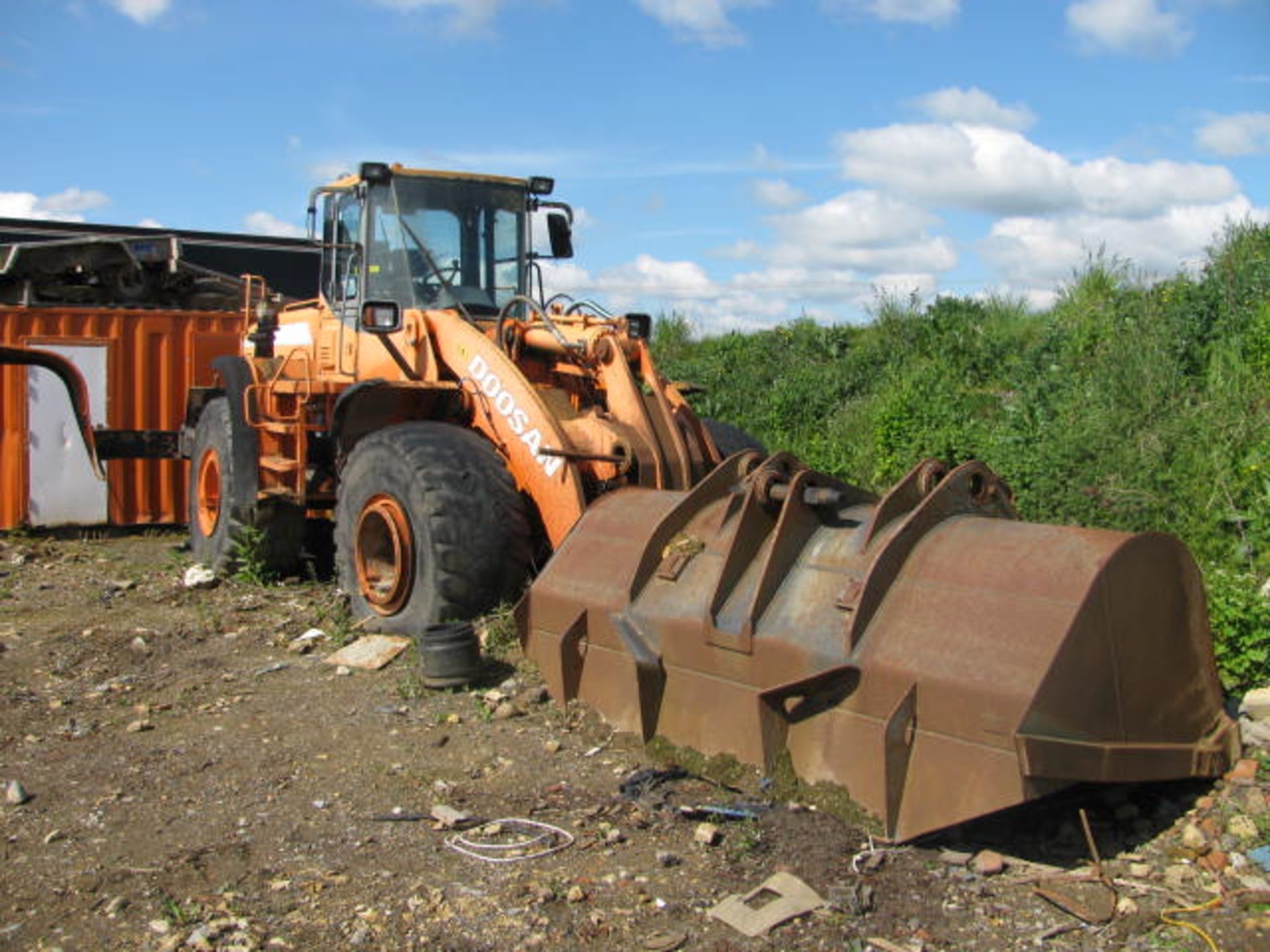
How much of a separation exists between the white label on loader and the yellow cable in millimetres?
3595

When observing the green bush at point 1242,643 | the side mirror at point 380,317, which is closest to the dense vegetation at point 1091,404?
the green bush at point 1242,643

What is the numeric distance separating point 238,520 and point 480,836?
4887 millimetres

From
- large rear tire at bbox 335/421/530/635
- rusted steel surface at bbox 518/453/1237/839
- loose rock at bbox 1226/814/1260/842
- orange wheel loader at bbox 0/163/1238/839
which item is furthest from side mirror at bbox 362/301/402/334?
loose rock at bbox 1226/814/1260/842

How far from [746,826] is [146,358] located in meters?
9.28

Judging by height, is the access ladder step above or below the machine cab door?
below

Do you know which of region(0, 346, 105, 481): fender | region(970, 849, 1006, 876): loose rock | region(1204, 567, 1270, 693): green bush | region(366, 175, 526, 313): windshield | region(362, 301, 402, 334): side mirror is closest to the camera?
region(970, 849, 1006, 876): loose rock

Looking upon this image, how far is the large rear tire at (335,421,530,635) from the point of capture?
20.9 feet

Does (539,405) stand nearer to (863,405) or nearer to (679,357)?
(863,405)

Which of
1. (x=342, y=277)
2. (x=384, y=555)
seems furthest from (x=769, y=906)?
(x=342, y=277)

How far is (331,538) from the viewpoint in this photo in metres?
9.62

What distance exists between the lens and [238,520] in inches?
340

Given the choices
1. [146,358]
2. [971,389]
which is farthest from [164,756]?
[971,389]

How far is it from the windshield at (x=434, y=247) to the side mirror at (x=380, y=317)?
1.07 ft

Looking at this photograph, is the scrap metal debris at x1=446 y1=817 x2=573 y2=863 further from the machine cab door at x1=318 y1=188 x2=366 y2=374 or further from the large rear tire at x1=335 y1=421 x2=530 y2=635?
the machine cab door at x1=318 y1=188 x2=366 y2=374
